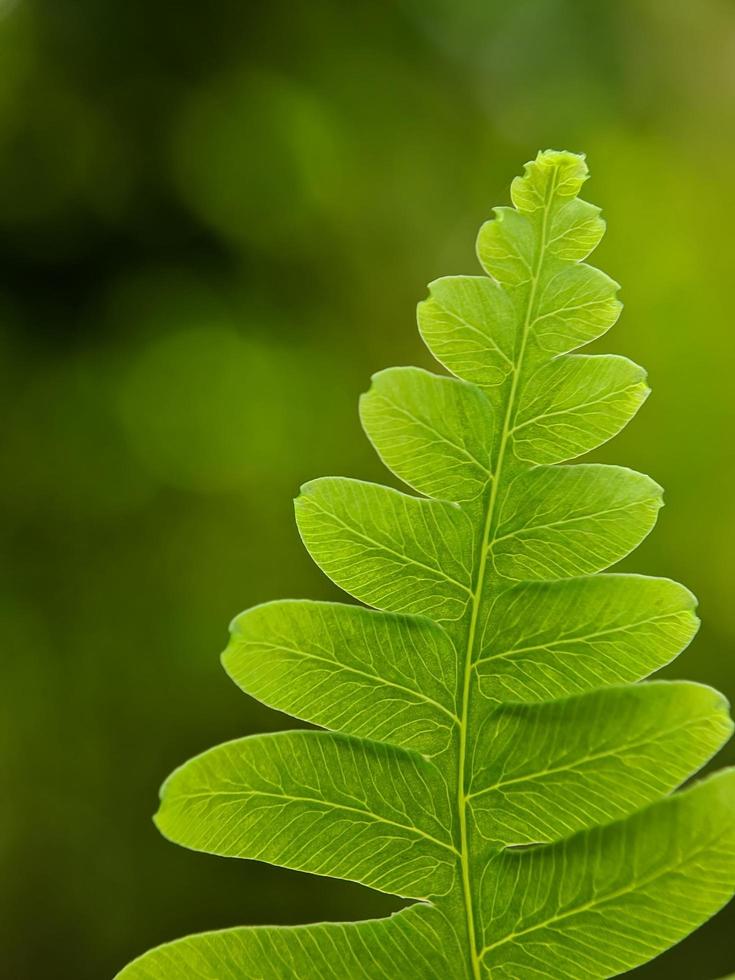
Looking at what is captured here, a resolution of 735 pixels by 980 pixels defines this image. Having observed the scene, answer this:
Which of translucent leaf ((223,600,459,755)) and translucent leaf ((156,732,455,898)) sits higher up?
translucent leaf ((223,600,459,755))

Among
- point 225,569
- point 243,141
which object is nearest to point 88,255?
point 243,141

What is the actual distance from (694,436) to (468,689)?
2.02 m

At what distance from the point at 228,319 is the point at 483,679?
2030mm

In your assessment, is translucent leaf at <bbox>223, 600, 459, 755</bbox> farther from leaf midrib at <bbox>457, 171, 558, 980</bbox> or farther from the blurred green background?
the blurred green background

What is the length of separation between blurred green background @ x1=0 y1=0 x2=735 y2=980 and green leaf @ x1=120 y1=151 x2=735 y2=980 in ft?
5.46

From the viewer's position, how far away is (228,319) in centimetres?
214

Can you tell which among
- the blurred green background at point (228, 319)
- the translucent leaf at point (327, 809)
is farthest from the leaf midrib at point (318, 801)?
the blurred green background at point (228, 319)

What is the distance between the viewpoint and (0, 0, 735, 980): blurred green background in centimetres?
187

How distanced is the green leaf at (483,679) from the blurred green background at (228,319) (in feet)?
5.46

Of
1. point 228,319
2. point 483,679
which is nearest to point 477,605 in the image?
point 483,679

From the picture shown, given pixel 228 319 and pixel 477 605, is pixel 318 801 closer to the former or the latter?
pixel 477 605

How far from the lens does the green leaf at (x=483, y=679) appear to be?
0.16 m

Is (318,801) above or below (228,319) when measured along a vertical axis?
below

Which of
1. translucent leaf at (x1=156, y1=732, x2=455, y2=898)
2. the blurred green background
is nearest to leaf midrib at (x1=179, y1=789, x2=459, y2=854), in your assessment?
translucent leaf at (x1=156, y1=732, x2=455, y2=898)
